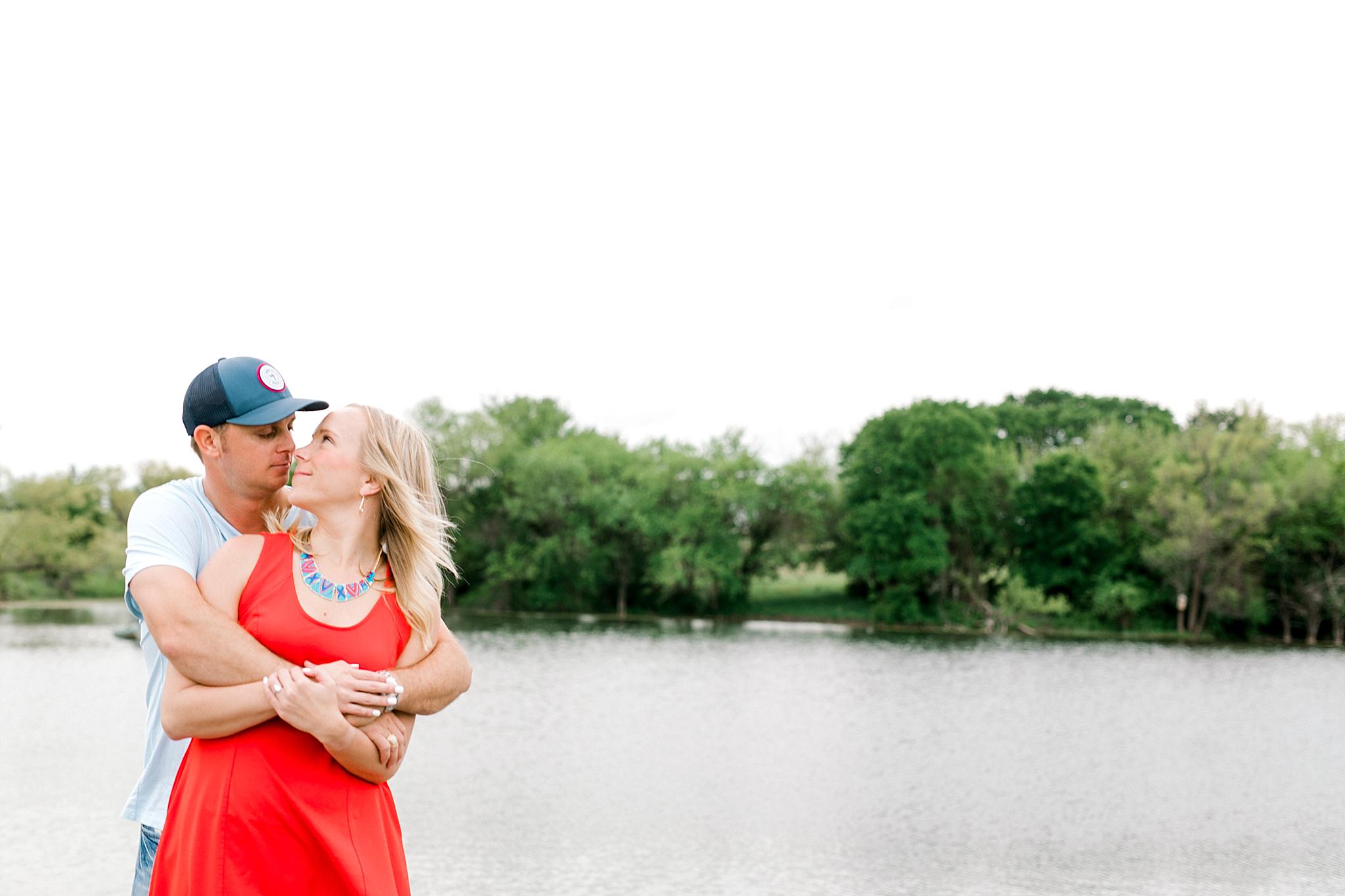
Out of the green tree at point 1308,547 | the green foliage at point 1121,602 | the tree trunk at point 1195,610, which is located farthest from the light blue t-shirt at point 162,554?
the green tree at point 1308,547

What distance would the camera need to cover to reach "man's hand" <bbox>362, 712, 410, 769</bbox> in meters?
2.64

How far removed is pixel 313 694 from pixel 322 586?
0.31 metres

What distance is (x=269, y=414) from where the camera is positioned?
115 inches

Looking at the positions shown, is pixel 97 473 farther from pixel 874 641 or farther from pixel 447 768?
pixel 447 768

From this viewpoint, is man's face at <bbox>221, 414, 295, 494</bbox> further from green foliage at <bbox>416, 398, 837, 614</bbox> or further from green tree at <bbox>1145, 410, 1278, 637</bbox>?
green foliage at <bbox>416, 398, 837, 614</bbox>

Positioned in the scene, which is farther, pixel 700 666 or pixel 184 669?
pixel 700 666

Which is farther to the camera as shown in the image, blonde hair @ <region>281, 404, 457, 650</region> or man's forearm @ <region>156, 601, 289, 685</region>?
blonde hair @ <region>281, 404, 457, 650</region>

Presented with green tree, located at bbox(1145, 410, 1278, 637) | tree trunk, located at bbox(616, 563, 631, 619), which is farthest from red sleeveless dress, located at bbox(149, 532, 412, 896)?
tree trunk, located at bbox(616, 563, 631, 619)

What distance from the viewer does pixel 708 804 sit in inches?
528

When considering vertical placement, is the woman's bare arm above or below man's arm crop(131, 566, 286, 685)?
below

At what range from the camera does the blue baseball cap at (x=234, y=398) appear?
294cm

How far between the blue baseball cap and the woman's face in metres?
0.18

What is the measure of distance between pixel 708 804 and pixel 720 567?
3719 cm

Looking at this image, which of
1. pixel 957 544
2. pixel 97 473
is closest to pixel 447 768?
pixel 957 544
